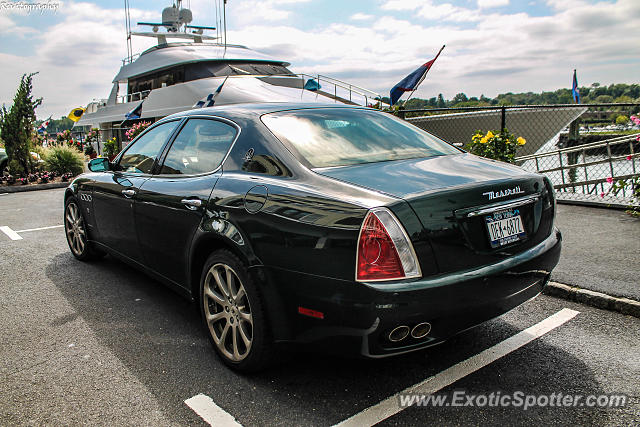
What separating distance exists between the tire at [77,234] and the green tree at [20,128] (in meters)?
11.0

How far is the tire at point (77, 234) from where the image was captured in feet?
17.9

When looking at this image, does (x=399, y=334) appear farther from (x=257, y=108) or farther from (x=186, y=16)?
(x=186, y=16)

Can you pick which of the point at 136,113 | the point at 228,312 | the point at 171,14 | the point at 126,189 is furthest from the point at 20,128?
the point at 171,14

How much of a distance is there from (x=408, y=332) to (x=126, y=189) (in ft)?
9.40

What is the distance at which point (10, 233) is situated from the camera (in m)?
7.54

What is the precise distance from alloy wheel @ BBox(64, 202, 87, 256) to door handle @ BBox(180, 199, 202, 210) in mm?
2606

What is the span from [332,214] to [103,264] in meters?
4.05

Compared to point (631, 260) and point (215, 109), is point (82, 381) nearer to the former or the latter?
point (215, 109)

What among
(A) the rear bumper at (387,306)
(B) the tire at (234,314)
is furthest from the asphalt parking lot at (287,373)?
(A) the rear bumper at (387,306)

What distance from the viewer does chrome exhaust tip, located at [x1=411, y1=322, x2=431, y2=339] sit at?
237 centimetres

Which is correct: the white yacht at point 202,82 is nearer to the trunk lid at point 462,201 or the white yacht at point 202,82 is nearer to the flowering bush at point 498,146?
the flowering bush at point 498,146

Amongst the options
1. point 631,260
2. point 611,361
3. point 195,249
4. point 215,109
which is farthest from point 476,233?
point 631,260

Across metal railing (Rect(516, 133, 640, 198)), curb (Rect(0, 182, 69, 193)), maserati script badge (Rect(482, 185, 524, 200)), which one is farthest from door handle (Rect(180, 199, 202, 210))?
curb (Rect(0, 182, 69, 193))

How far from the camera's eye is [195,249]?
3.25 metres
